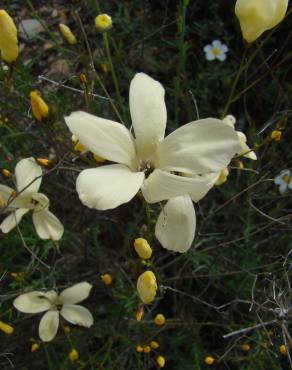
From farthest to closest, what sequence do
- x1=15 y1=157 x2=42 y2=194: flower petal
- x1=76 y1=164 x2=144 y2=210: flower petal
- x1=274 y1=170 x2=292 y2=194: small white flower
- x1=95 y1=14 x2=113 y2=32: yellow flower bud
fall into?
x1=274 y1=170 x2=292 y2=194: small white flower → x1=15 y1=157 x2=42 y2=194: flower petal → x1=95 y1=14 x2=113 y2=32: yellow flower bud → x1=76 y1=164 x2=144 y2=210: flower petal

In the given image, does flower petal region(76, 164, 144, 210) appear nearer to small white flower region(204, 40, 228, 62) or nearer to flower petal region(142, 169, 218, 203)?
flower petal region(142, 169, 218, 203)

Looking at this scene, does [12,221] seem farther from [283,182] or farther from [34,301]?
[283,182]

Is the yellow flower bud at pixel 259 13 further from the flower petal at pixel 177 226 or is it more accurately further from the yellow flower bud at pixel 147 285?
the yellow flower bud at pixel 147 285

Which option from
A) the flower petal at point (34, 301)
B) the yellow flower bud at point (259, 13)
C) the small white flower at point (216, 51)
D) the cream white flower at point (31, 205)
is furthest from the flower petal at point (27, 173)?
the small white flower at point (216, 51)

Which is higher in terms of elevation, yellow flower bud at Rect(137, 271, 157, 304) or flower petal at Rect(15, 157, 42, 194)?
flower petal at Rect(15, 157, 42, 194)

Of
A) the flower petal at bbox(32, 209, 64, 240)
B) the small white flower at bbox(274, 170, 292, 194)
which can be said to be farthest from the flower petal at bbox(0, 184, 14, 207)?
the small white flower at bbox(274, 170, 292, 194)

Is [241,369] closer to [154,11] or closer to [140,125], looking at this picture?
[140,125]
